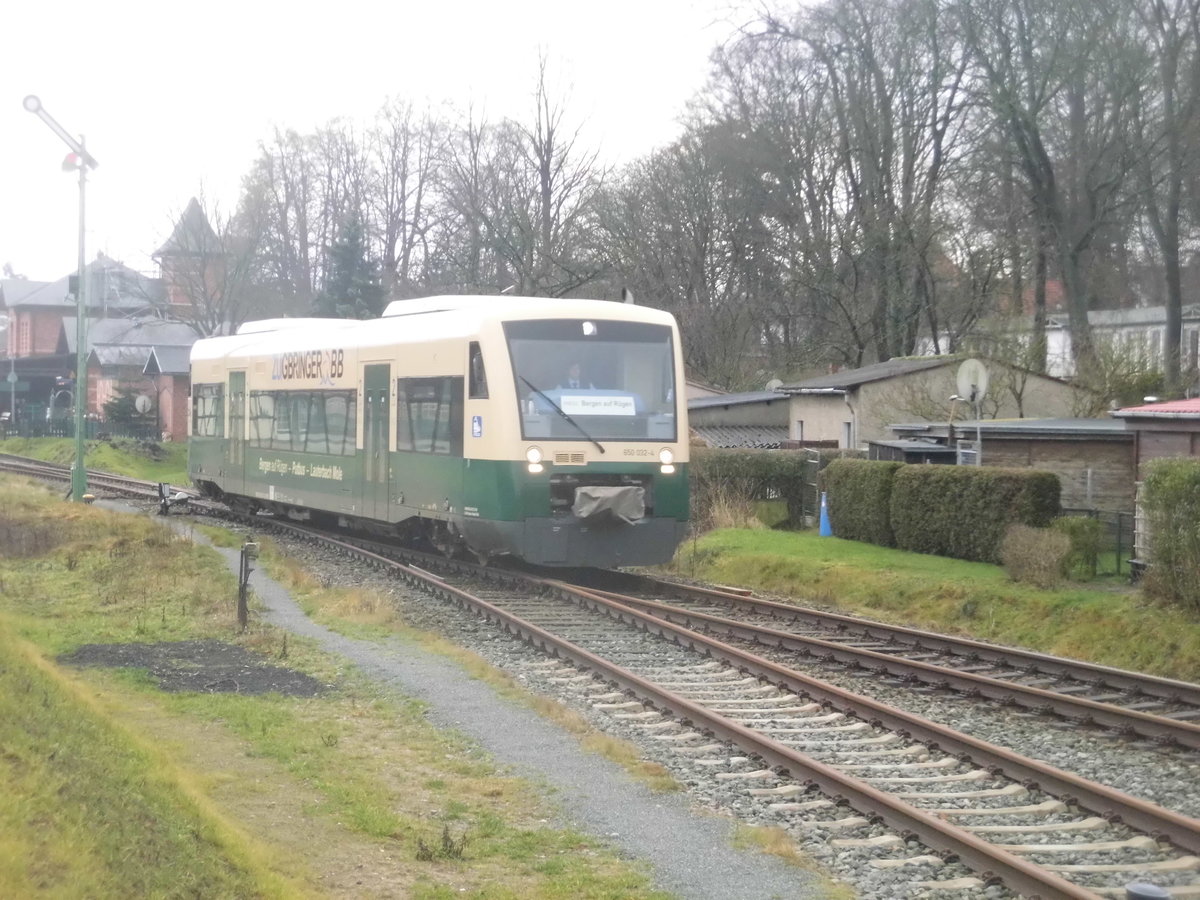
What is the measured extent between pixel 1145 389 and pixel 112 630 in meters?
22.4

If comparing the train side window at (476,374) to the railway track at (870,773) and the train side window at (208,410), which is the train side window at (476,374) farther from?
the train side window at (208,410)

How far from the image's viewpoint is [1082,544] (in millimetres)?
17312

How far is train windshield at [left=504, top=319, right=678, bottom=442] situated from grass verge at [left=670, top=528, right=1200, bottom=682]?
10.9ft

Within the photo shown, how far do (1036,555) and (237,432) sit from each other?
591 inches

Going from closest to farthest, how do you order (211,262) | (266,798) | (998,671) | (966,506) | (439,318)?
1. (266,798)
2. (998,671)
3. (439,318)
4. (966,506)
5. (211,262)

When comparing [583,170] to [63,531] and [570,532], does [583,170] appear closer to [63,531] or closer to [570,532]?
[63,531]

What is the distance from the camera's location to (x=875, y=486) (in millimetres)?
22047

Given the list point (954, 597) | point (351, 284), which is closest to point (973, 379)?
point (954, 597)

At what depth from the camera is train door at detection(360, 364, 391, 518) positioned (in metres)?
19.2

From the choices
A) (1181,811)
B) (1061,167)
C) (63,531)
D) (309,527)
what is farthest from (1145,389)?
(1181,811)

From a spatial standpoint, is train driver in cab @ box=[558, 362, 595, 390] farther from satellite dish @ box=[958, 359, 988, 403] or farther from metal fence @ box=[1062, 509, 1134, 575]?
metal fence @ box=[1062, 509, 1134, 575]

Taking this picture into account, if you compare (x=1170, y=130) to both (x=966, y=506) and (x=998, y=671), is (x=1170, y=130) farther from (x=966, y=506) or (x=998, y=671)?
(x=998, y=671)

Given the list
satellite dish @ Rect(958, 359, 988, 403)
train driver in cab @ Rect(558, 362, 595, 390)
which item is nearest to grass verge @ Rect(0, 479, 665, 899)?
train driver in cab @ Rect(558, 362, 595, 390)

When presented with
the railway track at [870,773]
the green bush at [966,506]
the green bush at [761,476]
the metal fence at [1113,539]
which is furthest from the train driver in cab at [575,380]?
the green bush at [761,476]
